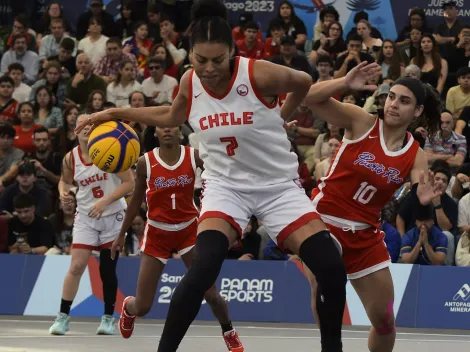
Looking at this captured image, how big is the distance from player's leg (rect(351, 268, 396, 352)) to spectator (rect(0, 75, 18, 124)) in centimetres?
1128

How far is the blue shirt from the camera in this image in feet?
46.9

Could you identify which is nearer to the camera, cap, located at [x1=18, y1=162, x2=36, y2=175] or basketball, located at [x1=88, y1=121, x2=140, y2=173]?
basketball, located at [x1=88, y1=121, x2=140, y2=173]

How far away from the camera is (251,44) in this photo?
19.0 meters

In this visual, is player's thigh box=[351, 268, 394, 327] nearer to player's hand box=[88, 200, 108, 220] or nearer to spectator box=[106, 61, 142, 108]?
player's hand box=[88, 200, 108, 220]

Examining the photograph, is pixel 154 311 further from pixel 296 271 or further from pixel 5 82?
pixel 5 82

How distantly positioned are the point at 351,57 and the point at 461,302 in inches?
202

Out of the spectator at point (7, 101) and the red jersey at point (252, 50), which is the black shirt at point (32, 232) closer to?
the spectator at point (7, 101)

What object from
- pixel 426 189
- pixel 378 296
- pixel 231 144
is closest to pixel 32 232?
pixel 378 296

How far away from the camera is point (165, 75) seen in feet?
60.5

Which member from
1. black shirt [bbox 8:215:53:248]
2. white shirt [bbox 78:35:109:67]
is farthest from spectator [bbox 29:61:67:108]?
black shirt [bbox 8:215:53:248]

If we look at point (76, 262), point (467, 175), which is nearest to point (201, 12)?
point (76, 262)

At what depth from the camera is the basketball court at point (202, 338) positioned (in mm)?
10648

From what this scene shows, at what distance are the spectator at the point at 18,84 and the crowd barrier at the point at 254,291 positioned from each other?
15.8 ft

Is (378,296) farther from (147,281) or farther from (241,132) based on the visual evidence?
(147,281)
